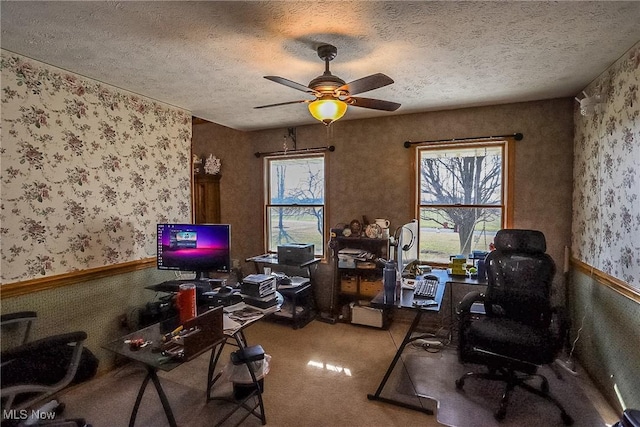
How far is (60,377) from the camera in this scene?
1754 millimetres

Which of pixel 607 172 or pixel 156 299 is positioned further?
pixel 156 299

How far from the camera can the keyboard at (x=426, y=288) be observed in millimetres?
2365

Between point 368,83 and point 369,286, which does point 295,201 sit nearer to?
point 369,286

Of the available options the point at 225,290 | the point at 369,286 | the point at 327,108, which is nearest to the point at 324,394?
the point at 225,290

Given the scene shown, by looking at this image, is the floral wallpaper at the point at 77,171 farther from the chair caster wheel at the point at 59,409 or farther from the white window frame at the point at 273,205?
the white window frame at the point at 273,205

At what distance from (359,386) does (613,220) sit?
224cm

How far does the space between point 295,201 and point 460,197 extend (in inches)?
81.5

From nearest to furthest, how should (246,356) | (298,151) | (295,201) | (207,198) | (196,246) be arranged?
(246,356)
(196,246)
(298,151)
(295,201)
(207,198)

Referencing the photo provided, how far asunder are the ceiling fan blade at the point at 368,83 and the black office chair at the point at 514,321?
5.37 ft

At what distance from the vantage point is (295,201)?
4.38 metres

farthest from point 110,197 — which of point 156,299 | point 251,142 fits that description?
point 251,142

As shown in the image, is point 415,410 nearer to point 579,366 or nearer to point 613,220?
point 579,366

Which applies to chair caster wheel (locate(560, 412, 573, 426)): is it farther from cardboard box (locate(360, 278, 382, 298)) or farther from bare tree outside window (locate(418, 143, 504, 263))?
cardboard box (locate(360, 278, 382, 298))

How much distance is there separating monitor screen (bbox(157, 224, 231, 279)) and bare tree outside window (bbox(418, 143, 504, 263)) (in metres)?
2.23
